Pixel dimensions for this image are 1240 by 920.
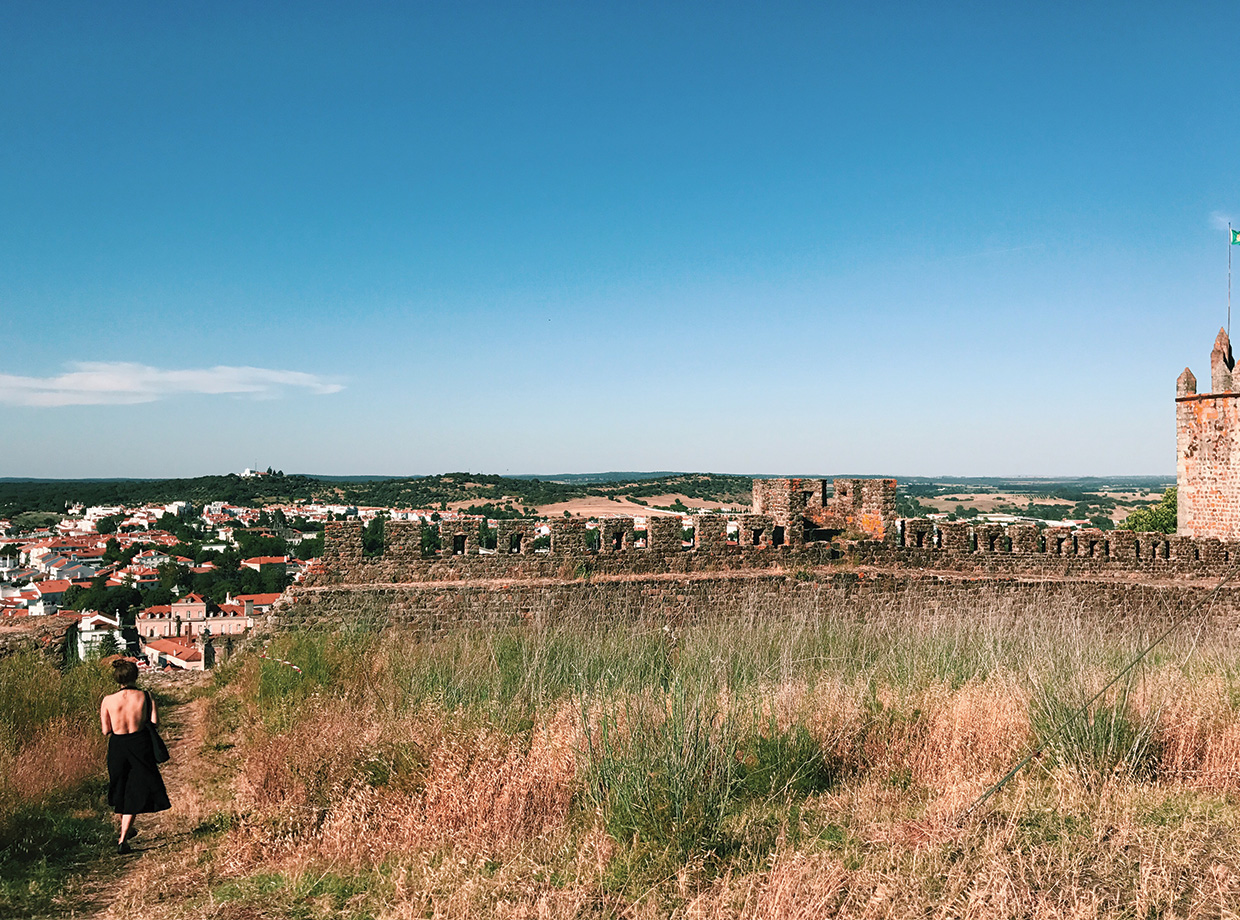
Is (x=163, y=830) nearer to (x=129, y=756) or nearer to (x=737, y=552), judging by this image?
(x=129, y=756)

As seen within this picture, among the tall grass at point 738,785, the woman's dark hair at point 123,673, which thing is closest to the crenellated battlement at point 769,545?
the tall grass at point 738,785

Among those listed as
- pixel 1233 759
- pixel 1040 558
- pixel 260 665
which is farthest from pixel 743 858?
pixel 1040 558

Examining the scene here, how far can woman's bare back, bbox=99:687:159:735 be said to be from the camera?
16.1 ft

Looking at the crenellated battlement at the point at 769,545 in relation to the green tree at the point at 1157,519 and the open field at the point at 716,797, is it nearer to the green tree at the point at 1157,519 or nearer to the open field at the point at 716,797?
the open field at the point at 716,797

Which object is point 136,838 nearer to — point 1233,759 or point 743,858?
point 743,858

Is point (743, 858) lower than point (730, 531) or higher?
lower

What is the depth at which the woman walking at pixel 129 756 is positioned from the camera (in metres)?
4.71

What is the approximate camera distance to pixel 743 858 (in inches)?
145

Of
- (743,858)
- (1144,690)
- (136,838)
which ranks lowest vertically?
(136,838)

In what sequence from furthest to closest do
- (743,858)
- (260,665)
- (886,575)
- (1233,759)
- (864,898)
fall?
(886,575), (260,665), (1233,759), (743,858), (864,898)

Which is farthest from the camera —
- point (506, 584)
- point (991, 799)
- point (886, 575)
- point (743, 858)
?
point (886, 575)

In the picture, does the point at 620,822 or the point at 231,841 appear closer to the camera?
the point at 620,822

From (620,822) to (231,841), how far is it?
247 centimetres

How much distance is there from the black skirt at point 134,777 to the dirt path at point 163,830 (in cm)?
20
